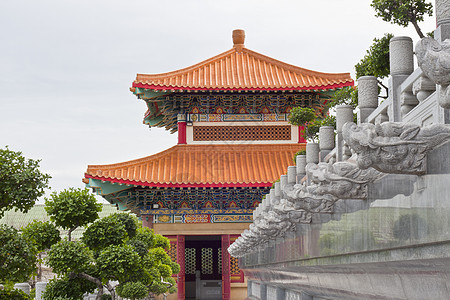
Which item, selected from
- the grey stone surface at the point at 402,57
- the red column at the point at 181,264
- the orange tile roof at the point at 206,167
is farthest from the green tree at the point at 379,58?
the red column at the point at 181,264

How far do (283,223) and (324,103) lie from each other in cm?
1308

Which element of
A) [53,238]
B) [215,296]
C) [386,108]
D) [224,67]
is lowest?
[215,296]

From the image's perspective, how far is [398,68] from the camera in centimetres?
626

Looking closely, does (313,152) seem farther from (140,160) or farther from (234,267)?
(234,267)

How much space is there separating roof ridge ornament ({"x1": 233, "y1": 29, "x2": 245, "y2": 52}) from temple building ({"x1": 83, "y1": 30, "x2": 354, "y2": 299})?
1981 millimetres

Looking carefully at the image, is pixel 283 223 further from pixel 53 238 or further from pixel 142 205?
pixel 142 205

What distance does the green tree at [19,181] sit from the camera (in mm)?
10336

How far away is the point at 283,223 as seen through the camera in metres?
11.2

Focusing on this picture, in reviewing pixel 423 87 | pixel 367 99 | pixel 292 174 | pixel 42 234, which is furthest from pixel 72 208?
pixel 423 87

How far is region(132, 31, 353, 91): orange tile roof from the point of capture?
73.6ft

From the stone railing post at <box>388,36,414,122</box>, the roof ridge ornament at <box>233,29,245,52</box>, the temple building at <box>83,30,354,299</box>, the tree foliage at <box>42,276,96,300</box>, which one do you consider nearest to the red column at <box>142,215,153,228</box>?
the temple building at <box>83,30,354,299</box>

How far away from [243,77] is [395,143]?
19141 mm

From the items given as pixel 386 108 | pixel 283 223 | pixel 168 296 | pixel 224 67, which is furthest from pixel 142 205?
pixel 386 108

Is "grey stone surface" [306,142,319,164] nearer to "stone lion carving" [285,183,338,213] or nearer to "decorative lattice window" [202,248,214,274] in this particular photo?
"stone lion carving" [285,183,338,213]
